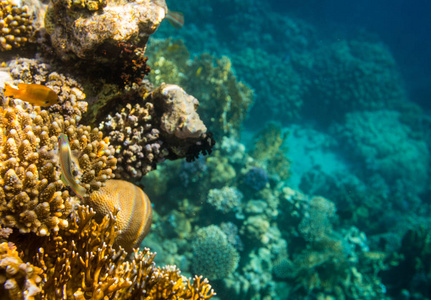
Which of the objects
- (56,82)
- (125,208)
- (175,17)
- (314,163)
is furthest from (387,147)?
(56,82)

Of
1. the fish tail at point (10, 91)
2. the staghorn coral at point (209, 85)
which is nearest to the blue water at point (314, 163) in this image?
the staghorn coral at point (209, 85)

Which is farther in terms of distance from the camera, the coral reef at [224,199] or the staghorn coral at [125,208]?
the coral reef at [224,199]

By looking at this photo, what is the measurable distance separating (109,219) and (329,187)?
1654cm

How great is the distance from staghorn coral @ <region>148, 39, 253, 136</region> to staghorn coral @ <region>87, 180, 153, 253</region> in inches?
240

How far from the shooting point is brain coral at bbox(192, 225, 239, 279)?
288 inches

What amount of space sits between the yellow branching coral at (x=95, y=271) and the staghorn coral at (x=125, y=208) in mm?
179

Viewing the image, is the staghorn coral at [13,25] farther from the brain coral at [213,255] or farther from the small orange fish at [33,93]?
the brain coral at [213,255]

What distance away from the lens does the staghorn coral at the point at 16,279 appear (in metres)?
1.79

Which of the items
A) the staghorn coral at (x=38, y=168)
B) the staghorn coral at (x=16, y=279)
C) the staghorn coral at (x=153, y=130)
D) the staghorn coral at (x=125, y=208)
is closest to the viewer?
the staghorn coral at (x=16, y=279)

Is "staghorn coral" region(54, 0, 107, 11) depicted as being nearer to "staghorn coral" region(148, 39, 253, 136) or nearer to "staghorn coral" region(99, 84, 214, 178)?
"staghorn coral" region(99, 84, 214, 178)

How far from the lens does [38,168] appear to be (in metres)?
2.46

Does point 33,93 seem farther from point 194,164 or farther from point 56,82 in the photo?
point 194,164

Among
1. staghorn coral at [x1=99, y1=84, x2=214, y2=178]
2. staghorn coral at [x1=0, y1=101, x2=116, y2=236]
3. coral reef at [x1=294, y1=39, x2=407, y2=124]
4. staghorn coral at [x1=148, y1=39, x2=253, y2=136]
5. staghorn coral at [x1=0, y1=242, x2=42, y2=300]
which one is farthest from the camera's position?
coral reef at [x1=294, y1=39, x2=407, y2=124]

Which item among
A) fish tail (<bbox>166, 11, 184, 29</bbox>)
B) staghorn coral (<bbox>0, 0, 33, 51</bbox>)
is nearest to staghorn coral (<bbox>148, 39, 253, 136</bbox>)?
fish tail (<bbox>166, 11, 184, 29</bbox>)
